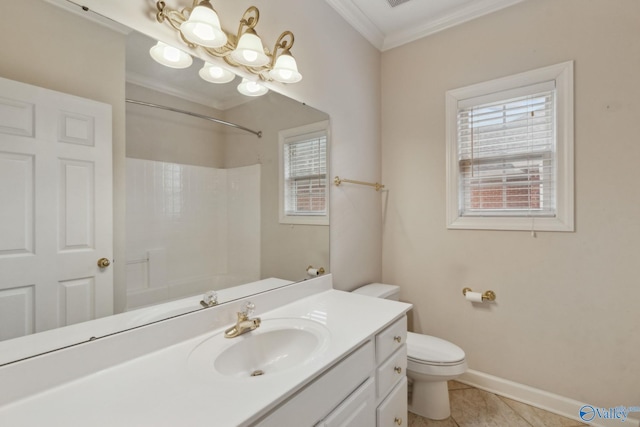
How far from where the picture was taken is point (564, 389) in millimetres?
1735

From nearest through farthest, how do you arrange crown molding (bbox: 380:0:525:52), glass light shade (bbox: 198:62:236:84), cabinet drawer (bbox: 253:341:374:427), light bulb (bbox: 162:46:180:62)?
cabinet drawer (bbox: 253:341:374:427) → light bulb (bbox: 162:46:180:62) → glass light shade (bbox: 198:62:236:84) → crown molding (bbox: 380:0:525:52)

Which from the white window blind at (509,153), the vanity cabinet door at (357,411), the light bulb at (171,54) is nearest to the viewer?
the vanity cabinet door at (357,411)

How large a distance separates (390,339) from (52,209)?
128cm

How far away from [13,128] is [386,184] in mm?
2109

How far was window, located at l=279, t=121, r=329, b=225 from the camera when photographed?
→ 5.08ft

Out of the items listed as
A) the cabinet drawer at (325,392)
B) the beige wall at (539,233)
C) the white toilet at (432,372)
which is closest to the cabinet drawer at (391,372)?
the cabinet drawer at (325,392)

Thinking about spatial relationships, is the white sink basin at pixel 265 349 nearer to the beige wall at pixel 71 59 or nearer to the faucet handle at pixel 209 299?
the faucet handle at pixel 209 299

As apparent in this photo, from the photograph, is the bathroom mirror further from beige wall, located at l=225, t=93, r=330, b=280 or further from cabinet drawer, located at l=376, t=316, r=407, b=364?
cabinet drawer, located at l=376, t=316, r=407, b=364

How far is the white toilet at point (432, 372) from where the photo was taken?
63.6 inches

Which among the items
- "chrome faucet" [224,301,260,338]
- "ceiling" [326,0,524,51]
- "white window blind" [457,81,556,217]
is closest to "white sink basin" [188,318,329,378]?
"chrome faucet" [224,301,260,338]

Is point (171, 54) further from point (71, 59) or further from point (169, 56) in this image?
point (71, 59)

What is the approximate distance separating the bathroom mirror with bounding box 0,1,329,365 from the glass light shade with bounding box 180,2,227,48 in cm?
10

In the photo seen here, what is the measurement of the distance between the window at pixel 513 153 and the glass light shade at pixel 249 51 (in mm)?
1445

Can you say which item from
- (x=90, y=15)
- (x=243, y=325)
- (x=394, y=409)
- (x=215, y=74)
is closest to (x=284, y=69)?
(x=215, y=74)
